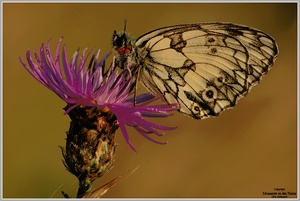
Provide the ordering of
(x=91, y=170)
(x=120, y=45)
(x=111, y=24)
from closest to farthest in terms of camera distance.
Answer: (x=91, y=170) < (x=120, y=45) < (x=111, y=24)

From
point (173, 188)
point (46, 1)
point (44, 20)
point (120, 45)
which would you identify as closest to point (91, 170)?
point (120, 45)

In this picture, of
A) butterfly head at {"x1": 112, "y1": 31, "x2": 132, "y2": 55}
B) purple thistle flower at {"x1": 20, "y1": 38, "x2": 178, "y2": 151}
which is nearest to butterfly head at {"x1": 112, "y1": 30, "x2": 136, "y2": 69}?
butterfly head at {"x1": 112, "y1": 31, "x2": 132, "y2": 55}

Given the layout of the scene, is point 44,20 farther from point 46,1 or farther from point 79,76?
point 79,76

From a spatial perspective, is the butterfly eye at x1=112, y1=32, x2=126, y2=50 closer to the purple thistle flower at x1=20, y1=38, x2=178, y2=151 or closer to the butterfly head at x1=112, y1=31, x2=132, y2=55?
the butterfly head at x1=112, y1=31, x2=132, y2=55

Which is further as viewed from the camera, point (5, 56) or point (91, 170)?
point (5, 56)

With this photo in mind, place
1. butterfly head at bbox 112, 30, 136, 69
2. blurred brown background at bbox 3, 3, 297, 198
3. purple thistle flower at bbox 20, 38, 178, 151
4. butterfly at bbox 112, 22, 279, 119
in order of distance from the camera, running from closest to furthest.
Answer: purple thistle flower at bbox 20, 38, 178, 151 → butterfly head at bbox 112, 30, 136, 69 → butterfly at bbox 112, 22, 279, 119 → blurred brown background at bbox 3, 3, 297, 198

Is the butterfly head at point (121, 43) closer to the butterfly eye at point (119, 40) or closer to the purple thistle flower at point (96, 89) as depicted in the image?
the butterfly eye at point (119, 40)

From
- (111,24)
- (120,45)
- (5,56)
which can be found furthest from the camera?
(111,24)

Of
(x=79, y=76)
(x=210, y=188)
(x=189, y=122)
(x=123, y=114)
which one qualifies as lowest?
(x=210, y=188)
